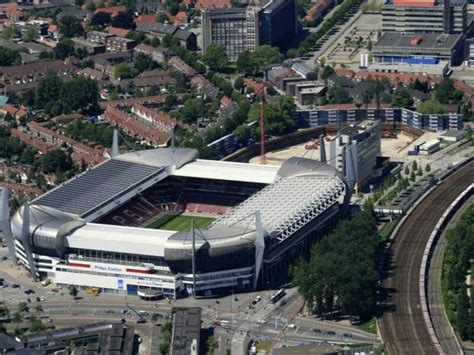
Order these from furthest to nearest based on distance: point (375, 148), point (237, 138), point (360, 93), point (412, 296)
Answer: point (360, 93)
point (237, 138)
point (375, 148)
point (412, 296)

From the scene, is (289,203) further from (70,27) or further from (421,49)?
(70,27)

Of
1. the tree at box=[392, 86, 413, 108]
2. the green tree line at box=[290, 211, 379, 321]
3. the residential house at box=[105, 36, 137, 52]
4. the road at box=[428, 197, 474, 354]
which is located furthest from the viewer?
the residential house at box=[105, 36, 137, 52]

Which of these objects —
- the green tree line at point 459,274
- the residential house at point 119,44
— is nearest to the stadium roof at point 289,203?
Result: the green tree line at point 459,274

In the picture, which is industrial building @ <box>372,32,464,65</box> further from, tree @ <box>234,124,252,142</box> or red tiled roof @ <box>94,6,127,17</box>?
red tiled roof @ <box>94,6,127,17</box>

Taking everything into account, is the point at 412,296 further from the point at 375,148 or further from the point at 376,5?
the point at 376,5

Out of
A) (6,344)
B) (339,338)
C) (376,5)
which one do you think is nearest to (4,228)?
(6,344)

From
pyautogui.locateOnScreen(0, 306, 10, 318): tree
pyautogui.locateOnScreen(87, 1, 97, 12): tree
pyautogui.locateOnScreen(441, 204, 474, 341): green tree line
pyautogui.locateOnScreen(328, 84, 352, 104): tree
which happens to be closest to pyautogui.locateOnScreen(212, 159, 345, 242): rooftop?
pyautogui.locateOnScreen(441, 204, 474, 341): green tree line
